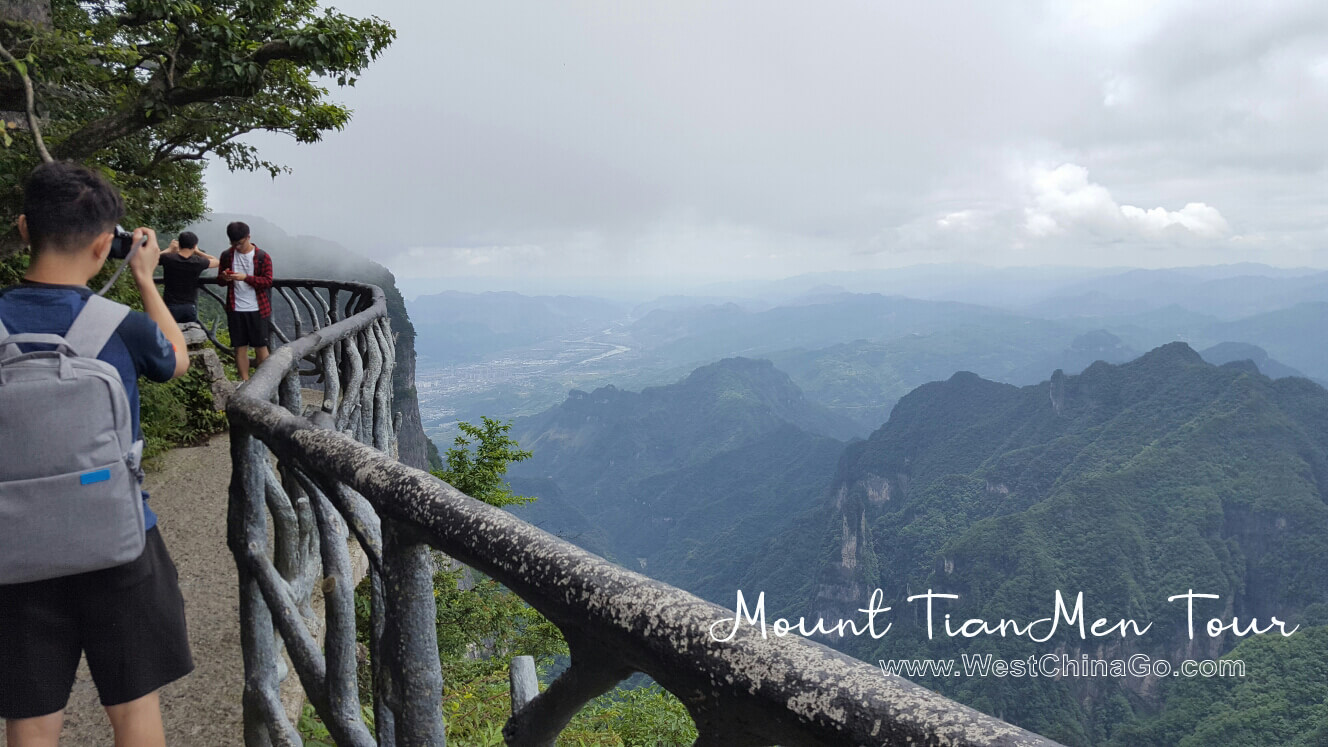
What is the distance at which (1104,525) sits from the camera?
11425 centimetres

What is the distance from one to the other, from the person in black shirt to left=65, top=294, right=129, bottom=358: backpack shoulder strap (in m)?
4.88

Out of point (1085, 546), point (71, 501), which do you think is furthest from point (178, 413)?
point (1085, 546)

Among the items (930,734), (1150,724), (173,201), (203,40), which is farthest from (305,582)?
(1150,724)

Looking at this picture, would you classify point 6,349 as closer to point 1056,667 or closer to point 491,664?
point 491,664

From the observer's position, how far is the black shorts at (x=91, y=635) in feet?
6.22

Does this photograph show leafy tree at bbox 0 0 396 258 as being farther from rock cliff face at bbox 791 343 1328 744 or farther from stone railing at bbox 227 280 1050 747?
rock cliff face at bbox 791 343 1328 744

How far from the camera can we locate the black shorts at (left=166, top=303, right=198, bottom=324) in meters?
6.93

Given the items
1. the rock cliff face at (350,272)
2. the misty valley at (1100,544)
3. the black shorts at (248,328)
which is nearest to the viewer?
the black shorts at (248,328)

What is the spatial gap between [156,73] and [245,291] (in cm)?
302

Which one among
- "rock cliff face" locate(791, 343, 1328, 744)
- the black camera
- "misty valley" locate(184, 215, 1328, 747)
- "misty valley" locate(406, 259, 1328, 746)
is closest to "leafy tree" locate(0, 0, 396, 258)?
the black camera

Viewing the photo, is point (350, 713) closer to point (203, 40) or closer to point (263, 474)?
point (263, 474)

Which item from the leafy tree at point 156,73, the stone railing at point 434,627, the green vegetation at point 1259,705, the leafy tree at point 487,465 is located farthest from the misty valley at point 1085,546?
the stone railing at point 434,627

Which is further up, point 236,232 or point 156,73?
point 156,73

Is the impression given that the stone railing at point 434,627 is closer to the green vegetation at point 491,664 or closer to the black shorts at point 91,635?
the black shorts at point 91,635
